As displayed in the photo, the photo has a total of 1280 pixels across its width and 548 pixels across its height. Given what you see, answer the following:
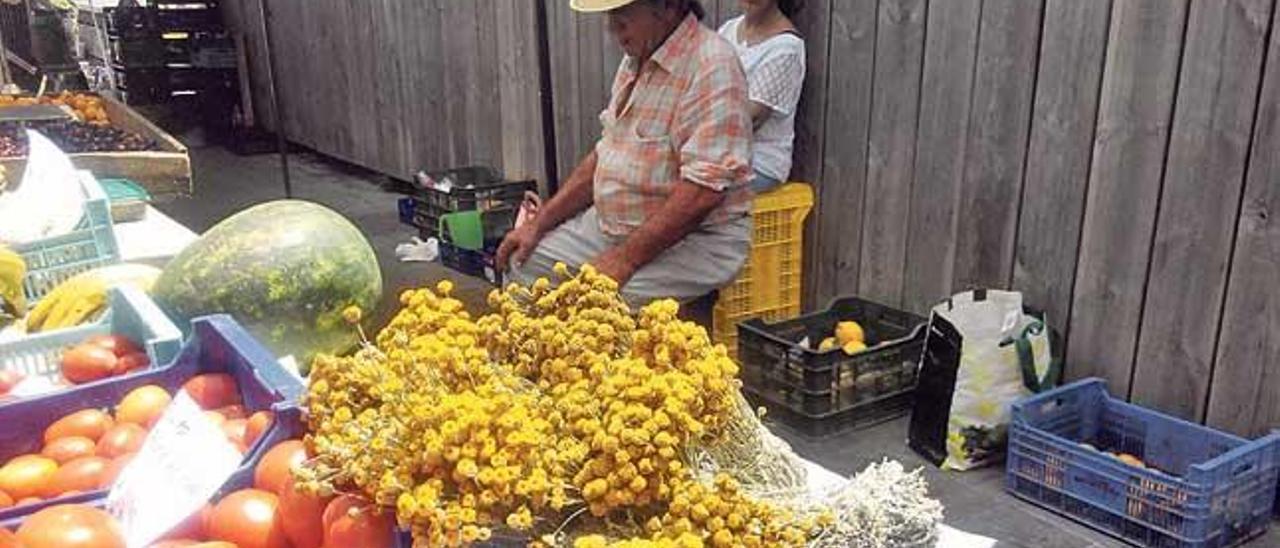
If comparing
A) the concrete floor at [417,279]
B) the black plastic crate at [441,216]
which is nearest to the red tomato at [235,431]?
the concrete floor at [417,279]

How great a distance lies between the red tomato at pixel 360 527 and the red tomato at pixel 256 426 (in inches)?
13.9

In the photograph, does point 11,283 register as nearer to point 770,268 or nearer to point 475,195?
point 770,268

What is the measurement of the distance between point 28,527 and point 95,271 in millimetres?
1251

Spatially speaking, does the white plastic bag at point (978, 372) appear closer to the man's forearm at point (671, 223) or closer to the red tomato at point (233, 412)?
the man's forearm at point (671, 223)

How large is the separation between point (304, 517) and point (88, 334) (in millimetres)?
1046

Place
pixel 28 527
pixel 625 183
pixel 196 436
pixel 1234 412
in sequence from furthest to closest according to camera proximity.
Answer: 1. pixel 625 183
2. pixel 1234 412
3. pixel 196 436
4. pixel 28 527

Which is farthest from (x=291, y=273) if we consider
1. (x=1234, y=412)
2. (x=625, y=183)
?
(x=1234, y=412)

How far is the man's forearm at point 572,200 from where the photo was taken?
11.6 ft

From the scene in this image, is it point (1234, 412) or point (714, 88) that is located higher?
point (714, 88)

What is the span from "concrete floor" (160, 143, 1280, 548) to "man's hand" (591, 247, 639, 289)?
32.0 inches

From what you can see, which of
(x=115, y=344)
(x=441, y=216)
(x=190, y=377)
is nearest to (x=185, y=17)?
(x=441, y=216)

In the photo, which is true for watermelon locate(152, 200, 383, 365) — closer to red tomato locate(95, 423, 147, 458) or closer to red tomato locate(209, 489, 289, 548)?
red tomato locate(95, 423, 147, 458)

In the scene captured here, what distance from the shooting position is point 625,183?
3.12m

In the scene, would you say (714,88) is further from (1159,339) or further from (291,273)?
(1159,339)
